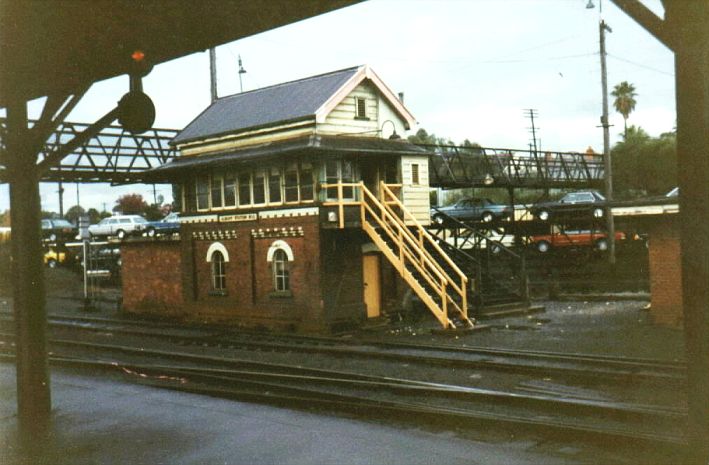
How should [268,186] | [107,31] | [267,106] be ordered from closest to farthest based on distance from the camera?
[107,31]
[268,186]
[267,106]

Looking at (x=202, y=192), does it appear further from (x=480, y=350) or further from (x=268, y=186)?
(x=480, y=350)

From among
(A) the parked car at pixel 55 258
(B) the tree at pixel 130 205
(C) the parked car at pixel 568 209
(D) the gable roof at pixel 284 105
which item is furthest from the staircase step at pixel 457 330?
(B) the tree at pixel 130 205

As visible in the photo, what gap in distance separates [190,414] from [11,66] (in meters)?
5.04

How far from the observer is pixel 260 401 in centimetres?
1132

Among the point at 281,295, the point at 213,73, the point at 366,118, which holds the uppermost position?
the point at 213,73

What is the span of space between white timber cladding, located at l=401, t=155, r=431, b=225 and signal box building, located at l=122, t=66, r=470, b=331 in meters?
0.04

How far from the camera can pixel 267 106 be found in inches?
955

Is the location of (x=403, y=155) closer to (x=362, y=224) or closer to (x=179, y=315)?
(x=362, y=224)

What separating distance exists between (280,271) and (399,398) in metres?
11.4

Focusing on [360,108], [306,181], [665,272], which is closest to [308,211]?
[306,181]

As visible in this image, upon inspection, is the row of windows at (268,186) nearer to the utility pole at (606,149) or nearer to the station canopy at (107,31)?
the station canopy at (107,31)

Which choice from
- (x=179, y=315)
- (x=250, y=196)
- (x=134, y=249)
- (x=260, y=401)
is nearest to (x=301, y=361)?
(x=260, y=401)

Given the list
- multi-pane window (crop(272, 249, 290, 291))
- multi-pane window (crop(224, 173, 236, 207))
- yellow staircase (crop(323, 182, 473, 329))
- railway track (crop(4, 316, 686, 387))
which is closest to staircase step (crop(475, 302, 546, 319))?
yellow staircase (crop(323, 182, 473, 329))

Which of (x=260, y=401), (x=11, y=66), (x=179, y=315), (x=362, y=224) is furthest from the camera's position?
(x=179, y=315)
